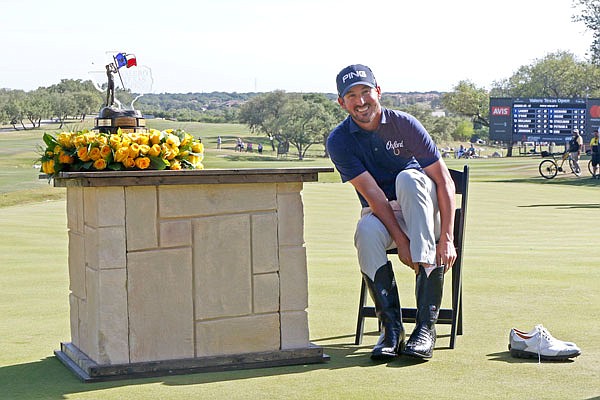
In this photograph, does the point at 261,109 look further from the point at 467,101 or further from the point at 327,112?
the point at 467,101

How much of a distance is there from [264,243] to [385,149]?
0.86 metres

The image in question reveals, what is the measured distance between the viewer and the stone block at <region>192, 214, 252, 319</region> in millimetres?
4934

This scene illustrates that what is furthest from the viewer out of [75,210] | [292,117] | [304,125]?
[292,117]

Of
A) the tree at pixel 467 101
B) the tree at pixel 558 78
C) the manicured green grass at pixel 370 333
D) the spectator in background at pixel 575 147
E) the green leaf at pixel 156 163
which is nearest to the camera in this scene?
the manicured green grass at pixel 370 333

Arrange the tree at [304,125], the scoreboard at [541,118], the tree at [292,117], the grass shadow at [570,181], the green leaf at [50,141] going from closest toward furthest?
the green leaf at [50,141] < the grass shadow at [570,181] < the scoreboard at [541,118] < the tree at [304,125] < the tree at [292,117]

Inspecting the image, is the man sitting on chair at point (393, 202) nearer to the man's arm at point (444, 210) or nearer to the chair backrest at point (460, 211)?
the man's arm at point (444, 210)

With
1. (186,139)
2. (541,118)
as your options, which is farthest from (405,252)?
(541,118)

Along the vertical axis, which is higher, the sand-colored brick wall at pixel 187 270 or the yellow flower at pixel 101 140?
the yellow flower at pixel 101 140

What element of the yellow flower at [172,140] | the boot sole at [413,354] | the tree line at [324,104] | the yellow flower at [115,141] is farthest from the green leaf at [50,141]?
the tree line at [324,104]

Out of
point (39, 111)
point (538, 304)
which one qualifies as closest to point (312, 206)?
point (538, 304)

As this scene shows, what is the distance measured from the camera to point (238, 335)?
199 inches

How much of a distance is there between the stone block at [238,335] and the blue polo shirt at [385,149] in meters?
0.91

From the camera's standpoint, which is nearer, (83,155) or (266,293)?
(83,155)

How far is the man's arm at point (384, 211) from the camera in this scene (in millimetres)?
5219
